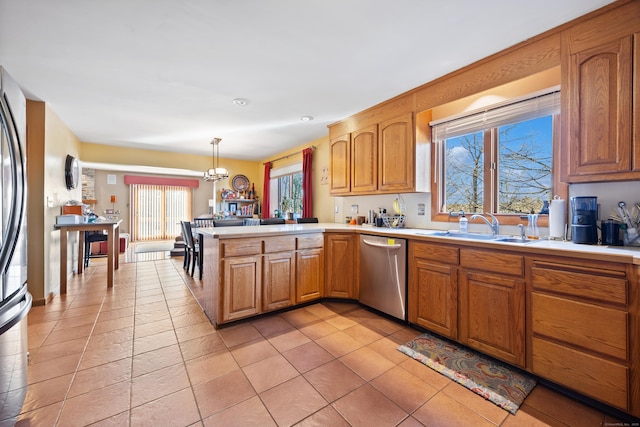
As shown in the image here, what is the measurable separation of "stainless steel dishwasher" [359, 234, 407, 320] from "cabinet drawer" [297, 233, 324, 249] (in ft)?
1.53

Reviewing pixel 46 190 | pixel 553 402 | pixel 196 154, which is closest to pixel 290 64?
pixel 553 402

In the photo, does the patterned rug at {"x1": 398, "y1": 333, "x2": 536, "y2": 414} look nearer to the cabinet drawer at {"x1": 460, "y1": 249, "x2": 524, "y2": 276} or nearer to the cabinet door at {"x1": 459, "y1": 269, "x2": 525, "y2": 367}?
the cabinet door at {"x1": 459, "y1": 269, "x2": 525, "y2": 367}

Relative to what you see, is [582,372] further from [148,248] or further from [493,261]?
[148,248]

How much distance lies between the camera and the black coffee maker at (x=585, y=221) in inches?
69.2

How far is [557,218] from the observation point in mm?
1934

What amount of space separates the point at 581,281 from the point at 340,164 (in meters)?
2.76

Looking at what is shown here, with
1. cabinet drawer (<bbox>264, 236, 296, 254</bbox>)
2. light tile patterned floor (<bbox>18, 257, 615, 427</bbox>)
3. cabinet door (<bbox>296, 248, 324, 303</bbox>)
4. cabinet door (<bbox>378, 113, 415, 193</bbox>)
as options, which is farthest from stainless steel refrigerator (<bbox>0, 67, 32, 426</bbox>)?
cabinet door (<bbox>378, 113, 415, 193</bbox>)

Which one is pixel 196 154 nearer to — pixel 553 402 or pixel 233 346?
pixel 233 346

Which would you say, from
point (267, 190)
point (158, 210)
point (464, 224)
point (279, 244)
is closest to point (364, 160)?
point (464, 224)

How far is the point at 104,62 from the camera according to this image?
2.27 meters

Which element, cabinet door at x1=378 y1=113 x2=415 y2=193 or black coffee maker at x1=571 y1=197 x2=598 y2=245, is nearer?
black coffee maker at x1=571 y1=197 x2=598 y2=245

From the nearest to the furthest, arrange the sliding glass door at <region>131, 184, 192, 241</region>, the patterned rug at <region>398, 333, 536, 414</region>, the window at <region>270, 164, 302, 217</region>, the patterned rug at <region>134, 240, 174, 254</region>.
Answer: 1. the patterned rug at <region>398, 333, 536, 414</region>
2. the window at <region>270, 164, 302, 217</region>
3. the patterned rug at <region>134, 240, 174, 254</region>
4. the sliding glass door at <region>131, 184, 192, 241</region>

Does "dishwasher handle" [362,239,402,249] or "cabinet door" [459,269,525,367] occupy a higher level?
"dishwasher handle" [362,239,402,249]

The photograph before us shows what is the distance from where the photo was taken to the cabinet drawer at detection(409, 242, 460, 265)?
2.06m
